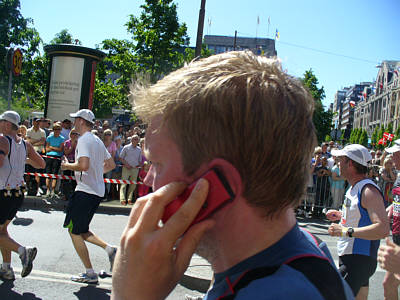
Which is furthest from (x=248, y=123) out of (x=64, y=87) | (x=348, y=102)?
(x=348, y=102)

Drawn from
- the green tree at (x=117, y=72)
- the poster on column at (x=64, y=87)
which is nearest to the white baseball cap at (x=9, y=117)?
the poster on column at (x=64, y=87)

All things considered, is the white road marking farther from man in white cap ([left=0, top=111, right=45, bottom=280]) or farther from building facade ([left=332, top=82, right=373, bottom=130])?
building facade ([left=332, top=82, right=373, bottom=130])

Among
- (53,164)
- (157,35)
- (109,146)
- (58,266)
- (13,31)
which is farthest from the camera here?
(13,31)

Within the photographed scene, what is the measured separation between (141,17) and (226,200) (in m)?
24.4

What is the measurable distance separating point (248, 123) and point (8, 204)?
498 cm

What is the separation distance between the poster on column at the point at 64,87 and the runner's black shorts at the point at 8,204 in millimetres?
11074

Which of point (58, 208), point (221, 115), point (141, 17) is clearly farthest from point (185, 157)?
point (141, 17)

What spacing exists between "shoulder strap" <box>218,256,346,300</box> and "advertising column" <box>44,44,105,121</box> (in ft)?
51.7

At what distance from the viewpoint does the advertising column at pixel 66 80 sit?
15766 mm

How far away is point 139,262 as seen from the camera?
42.5 inches

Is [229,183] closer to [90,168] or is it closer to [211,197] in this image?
[211,197]

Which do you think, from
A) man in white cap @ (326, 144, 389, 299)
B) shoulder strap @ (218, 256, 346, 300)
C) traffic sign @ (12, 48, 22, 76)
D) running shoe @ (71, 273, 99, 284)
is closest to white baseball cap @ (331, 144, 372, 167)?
man in white cap @ (326, 144, 389, 299)

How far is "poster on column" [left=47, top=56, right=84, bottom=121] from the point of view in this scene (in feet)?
51.7

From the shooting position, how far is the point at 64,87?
15797mm
